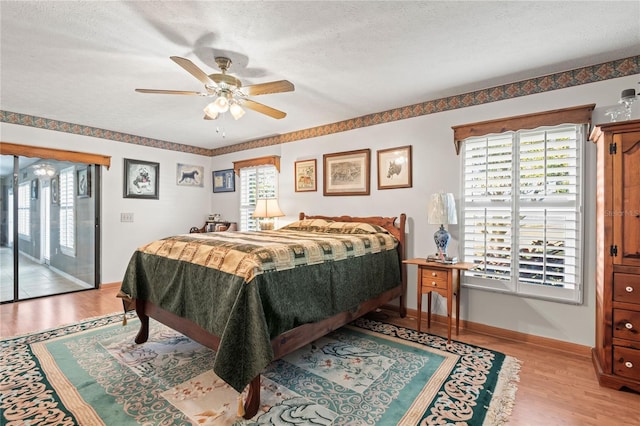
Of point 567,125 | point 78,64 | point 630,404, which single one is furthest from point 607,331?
point 78,64

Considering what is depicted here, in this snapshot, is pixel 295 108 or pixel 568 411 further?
pixel 295 108

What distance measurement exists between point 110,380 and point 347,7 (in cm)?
305

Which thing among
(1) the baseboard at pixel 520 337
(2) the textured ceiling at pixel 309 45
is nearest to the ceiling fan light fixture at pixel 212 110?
(2) the textured ceiling at pixel 309 45

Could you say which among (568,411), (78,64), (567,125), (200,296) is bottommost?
(568,411)

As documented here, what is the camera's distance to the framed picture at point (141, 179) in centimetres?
513

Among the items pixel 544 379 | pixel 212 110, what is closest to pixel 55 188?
pixel 212 110

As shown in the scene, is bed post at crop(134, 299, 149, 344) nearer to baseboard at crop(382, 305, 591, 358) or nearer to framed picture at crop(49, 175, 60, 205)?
baseboard at crop(382, 305, 591, 358)

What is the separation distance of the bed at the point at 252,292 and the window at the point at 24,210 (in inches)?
107

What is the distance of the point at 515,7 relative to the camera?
193 cm

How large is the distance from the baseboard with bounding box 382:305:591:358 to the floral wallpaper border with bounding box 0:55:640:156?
2337 mm

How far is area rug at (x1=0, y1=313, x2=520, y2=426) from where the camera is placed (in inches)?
74.7

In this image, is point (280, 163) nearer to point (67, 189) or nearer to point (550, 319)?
point (67, 189)

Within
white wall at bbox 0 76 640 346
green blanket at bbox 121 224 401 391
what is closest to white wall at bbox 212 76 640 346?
white wall at bbox 0 76 640 346

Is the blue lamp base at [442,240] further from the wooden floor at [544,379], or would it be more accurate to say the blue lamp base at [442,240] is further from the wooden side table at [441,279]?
the wooden floor at [544,379]
